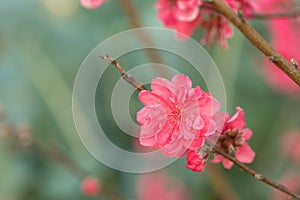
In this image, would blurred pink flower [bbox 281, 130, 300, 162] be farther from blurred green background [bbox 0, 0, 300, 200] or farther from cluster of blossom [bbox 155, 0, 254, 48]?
cluster of blossom [bbox 155, 0, 254, 48]

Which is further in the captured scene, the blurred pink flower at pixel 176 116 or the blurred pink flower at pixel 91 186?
the blurred pink flower at pixel 91 186

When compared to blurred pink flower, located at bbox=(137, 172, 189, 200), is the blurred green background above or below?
above

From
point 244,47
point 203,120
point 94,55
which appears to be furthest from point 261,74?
point 203,120

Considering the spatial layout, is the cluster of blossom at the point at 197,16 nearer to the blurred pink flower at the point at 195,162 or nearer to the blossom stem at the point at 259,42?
the blossom stem at the point at 259,42

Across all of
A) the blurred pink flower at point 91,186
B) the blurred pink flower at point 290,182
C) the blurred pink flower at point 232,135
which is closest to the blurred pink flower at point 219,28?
the blurred pink flower at point 232,135

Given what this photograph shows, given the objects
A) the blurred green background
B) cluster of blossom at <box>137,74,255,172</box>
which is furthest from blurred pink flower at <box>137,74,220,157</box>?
the blurred green background

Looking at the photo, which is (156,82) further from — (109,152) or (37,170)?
(37,170)

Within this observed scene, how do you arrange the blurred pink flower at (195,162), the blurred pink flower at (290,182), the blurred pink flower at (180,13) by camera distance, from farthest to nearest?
the blurred pink flower at (290,182), the blurred pink flower at (180,13), the blurred pink flower at (195,162)
